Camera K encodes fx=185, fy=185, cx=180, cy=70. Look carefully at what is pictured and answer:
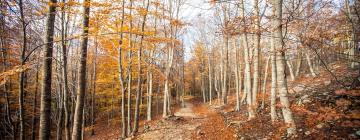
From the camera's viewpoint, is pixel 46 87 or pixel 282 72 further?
pixel 282 72

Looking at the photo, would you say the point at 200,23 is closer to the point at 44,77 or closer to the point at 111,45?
the point at 111,45

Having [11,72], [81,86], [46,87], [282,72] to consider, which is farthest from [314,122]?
[11,72]

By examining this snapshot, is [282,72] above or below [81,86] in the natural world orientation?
above

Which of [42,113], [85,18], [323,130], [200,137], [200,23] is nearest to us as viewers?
[42,113]

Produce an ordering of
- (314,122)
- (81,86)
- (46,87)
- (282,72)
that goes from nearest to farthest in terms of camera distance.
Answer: (46,87), (282,72), (314,122), (81,86)

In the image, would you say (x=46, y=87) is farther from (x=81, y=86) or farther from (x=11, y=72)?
(x=81, y=86)

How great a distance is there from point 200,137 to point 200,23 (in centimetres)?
1820

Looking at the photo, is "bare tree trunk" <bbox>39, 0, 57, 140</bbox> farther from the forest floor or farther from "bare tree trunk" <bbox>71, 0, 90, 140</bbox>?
the forest floor

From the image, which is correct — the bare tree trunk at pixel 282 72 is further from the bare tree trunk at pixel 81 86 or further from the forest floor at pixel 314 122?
the bare tree trunk at pixel 81 86

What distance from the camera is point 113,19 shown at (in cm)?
991

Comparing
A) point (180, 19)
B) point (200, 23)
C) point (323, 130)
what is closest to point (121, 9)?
point (180, 19)

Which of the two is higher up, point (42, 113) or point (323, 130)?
point (42, 113)

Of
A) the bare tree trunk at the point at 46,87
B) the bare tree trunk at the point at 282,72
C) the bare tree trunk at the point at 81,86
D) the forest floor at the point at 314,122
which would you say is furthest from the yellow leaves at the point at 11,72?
the forest floor at the point at 314,122

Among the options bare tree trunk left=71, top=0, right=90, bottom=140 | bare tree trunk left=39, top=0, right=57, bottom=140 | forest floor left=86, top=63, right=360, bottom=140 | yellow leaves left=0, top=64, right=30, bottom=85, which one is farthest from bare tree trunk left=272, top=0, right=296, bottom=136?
yellow leaves left=0, top=64, right=30, bottom=85
